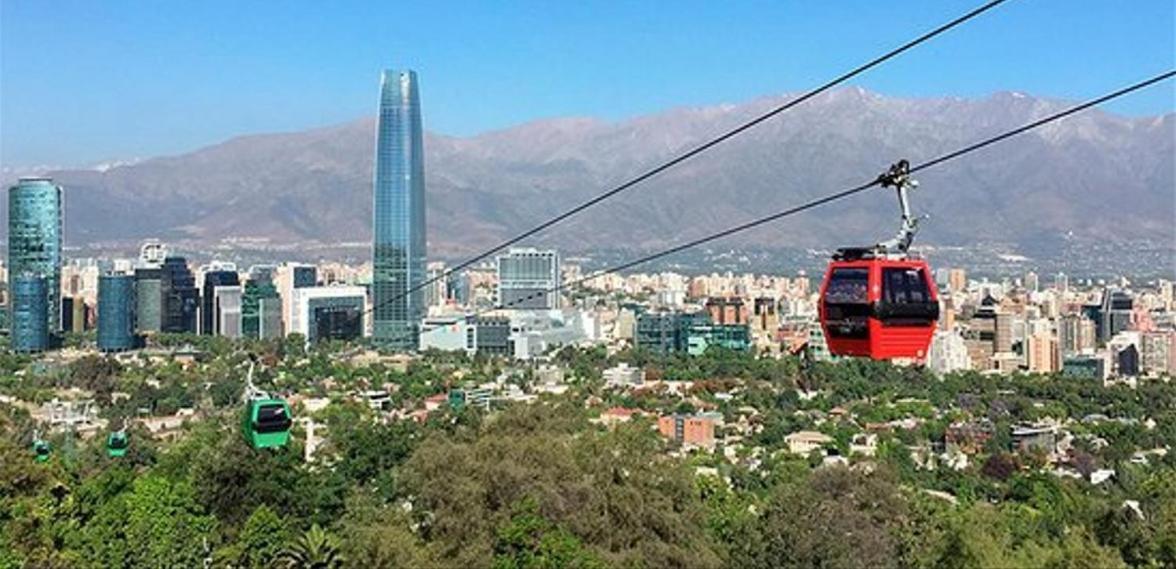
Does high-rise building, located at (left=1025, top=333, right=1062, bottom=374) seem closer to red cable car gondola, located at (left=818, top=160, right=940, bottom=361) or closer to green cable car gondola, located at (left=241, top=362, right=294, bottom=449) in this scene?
green cable car gondola, located at (left=241, top=362, right=294, bottom=449)

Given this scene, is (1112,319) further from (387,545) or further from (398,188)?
(387,545)

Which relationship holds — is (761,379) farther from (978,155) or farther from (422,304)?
(978,155)

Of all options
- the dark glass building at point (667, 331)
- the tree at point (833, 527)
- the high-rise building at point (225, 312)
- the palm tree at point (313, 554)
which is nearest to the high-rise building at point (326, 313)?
the high-rise building at point (225, 312)

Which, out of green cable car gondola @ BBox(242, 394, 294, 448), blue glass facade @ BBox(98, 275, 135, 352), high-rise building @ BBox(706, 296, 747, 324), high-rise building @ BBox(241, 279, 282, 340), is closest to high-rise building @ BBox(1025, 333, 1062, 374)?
high-rise building @ BBox(706, 296, 747, 324)

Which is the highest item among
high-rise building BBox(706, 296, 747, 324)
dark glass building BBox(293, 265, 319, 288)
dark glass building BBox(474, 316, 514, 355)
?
dark glass building BBox(293, 265, 319, 288)

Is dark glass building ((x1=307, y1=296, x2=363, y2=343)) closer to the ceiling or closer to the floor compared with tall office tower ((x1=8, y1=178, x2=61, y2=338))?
closer to the floor

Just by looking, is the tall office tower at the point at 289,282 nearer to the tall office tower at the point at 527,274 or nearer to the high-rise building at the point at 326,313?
the high-rise building at the point at 326,313

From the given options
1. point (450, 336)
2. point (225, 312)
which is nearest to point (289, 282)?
point (225, 312)
